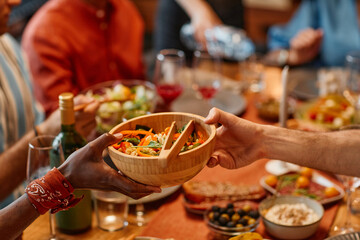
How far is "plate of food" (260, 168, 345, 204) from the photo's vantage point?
1.47 m

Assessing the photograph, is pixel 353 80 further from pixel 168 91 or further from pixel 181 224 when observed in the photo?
pixel 181 224

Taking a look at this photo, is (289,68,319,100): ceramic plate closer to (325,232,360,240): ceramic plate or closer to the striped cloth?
(325,232,360,240): ceramic plate

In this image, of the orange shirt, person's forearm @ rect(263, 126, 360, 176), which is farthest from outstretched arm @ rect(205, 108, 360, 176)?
the orange shirt

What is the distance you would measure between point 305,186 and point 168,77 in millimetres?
767

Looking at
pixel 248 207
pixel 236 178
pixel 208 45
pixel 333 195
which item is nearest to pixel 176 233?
pixel 248 207

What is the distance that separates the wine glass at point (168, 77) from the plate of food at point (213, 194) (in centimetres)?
56

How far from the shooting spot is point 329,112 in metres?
2.01

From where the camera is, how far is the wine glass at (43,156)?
1215 millimetres

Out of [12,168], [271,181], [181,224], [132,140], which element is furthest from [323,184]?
[12,168]

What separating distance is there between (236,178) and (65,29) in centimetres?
131

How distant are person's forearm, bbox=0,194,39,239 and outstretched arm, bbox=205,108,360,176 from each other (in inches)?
21.4

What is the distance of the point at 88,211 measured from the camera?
1.29 m

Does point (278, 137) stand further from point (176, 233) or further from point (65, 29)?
point (65, 29)

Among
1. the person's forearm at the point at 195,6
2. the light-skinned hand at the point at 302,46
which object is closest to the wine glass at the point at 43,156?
the person's forearm at the point at 195,6
